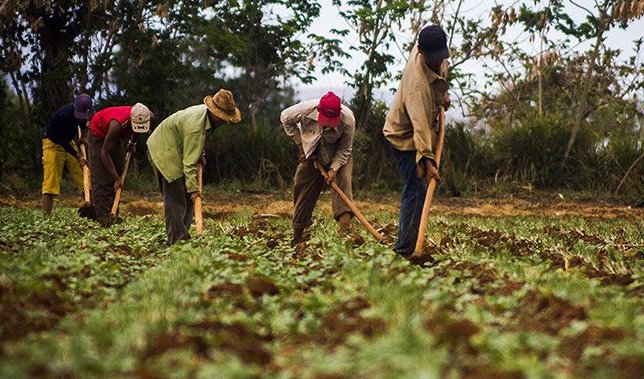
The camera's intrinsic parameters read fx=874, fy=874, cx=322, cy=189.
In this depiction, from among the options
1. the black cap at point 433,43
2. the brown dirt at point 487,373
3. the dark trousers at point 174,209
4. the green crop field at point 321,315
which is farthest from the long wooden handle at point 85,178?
the brown dirt at point 487,373

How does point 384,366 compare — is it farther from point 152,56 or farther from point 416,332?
point 152,56

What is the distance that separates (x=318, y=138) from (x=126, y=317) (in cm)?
495

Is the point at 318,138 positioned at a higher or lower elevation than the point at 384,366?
higher

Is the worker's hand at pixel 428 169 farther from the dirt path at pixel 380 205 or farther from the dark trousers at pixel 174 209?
the dirt path at pixel 380 205

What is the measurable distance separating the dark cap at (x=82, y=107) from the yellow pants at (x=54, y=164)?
75 centimetres

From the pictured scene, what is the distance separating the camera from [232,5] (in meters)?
23.2

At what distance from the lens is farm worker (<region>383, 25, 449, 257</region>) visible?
6.61 meters

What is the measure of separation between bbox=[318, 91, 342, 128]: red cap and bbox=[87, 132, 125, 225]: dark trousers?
300cm

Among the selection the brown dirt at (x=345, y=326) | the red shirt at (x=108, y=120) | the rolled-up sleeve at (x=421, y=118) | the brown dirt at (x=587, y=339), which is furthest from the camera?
the red shirt at (x=108, y=120)

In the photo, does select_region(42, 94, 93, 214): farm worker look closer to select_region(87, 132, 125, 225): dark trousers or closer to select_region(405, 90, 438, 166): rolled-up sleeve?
select_region(87, 132, 125, 225): dark trousers

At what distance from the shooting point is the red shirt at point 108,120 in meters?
9.69

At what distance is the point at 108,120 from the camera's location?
9.98 metres

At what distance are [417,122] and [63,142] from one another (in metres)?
6.24

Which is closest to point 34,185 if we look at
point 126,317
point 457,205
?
point 457,205
